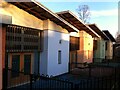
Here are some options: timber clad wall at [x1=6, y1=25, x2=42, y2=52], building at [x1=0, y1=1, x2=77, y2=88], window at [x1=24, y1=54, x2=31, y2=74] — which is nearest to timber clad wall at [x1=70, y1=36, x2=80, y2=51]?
building at [x1=0, y1=1, x2=77, y2=88]

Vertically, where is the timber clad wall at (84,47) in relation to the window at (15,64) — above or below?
above

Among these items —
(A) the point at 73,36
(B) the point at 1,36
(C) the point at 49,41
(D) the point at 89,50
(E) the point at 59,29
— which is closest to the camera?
(B) the point at 1,36

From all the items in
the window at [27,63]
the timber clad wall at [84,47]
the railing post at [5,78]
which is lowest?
the railing post at [5,78]

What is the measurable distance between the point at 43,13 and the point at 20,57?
3.19 metres

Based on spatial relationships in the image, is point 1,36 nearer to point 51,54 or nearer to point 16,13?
point 16,13

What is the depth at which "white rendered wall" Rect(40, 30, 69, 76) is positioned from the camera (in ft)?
49.4

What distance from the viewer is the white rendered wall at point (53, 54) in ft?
49.4

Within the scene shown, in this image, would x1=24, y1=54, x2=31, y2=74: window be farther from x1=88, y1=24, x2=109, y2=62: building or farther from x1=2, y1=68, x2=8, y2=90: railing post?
x1=88, y1=24, x2=109, y2=62: building

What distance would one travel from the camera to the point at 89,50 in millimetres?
25688

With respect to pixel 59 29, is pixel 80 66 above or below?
below

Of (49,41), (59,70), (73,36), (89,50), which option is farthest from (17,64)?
(89,50)

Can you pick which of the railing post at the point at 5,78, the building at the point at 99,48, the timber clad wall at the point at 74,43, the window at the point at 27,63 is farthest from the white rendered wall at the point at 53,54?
the building at the point at 99,48

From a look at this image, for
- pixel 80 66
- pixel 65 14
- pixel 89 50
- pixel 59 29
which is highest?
pixel 65 14

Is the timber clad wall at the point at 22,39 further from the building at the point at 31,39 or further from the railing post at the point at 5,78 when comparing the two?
the railing post at the point at 5,78
